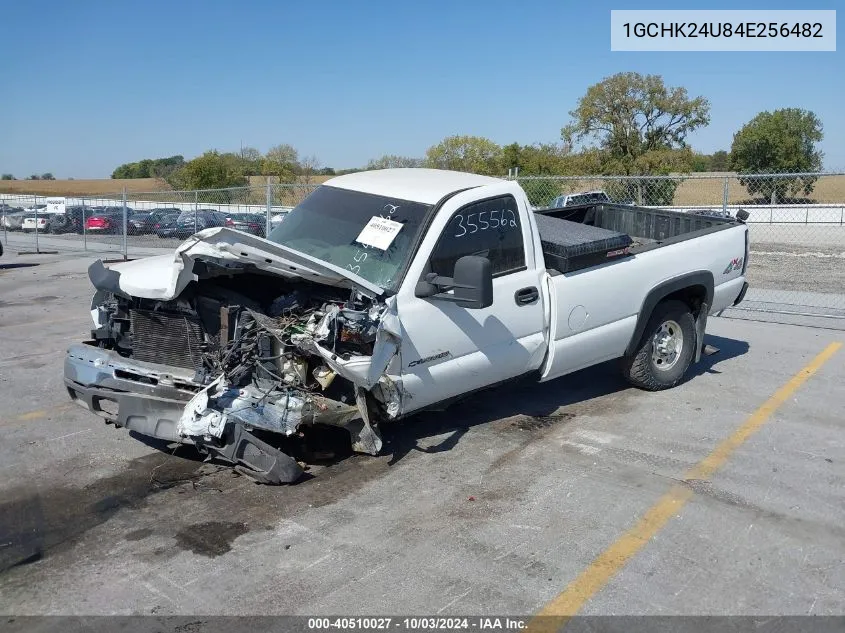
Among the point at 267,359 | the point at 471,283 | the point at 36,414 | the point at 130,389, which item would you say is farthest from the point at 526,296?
the point at 36,414

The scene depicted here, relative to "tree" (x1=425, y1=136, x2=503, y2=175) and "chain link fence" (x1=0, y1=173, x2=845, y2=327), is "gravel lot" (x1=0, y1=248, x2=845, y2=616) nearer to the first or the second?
"chain link fence" (x1=0, y1=173, x2=845, y2=327)

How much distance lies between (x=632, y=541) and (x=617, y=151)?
42.0 m

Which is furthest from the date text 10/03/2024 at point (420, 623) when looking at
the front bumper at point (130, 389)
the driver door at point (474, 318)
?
the driver door at point (474, 318)

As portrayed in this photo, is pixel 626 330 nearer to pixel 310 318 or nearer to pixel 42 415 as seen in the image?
pixel 310 318

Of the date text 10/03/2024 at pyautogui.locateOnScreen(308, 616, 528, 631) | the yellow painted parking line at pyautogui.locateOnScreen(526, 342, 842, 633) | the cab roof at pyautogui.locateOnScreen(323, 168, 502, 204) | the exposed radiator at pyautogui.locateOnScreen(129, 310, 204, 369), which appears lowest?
the date text 10/03/2024 at pyautogui.locateOnScreen(308, 616, 528, 631)

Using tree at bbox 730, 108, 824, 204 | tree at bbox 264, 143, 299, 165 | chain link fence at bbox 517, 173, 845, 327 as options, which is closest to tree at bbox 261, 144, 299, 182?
tree at bbox 264, 143, 299, 165

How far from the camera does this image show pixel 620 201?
21.4 metres

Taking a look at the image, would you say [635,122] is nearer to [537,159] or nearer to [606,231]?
[537,159]

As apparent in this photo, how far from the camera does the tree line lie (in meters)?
39.7

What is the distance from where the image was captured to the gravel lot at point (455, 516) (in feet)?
12.7

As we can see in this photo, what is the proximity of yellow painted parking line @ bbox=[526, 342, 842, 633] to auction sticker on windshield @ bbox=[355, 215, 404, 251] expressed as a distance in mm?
2430

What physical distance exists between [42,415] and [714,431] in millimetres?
5416

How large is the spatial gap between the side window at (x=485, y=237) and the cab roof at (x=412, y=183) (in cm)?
21

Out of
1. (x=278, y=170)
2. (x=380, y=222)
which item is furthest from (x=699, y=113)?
(x=380, y=222)
